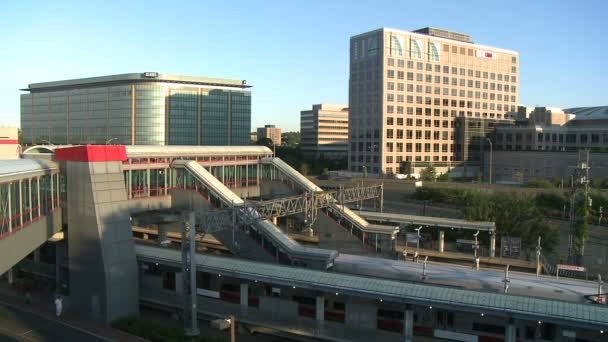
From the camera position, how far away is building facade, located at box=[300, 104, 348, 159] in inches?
7175

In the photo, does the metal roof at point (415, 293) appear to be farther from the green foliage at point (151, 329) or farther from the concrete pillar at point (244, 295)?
the green foliage at point (151, 329)

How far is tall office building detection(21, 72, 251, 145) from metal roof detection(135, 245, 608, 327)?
10753cm

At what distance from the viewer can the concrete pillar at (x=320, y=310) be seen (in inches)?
915

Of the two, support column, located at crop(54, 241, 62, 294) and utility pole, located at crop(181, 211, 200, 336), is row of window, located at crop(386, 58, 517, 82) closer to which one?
support column, located at crop(54, 241, 62, 294)

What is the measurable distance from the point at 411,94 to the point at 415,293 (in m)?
84.3

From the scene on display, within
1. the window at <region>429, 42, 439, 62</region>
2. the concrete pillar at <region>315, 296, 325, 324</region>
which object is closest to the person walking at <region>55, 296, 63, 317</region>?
the concrete pillar at <region>315, 296, 325, 324</region>

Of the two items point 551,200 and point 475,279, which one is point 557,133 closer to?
point 551,200

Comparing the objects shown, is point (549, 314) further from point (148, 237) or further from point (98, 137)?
point (98, 137)

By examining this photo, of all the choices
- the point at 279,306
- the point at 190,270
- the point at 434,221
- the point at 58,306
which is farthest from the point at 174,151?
the point at 434,221

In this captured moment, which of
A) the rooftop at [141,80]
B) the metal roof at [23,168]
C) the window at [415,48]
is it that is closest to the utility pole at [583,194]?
the metal roof at [23,168]

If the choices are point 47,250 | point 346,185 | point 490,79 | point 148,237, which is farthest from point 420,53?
point 47,250

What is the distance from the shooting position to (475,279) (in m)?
24.7

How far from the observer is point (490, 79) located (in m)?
113

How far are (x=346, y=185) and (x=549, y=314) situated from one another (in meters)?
46.5
